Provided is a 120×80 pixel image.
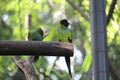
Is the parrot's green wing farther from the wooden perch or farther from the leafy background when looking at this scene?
the wooden perch

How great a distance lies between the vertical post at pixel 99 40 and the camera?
170 inches

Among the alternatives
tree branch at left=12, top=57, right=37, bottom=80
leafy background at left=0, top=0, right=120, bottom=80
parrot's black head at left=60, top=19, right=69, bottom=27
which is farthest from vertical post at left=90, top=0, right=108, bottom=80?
leafy background at left=0, top=0, right=120, bottom=80

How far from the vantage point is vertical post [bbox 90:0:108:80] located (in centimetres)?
431

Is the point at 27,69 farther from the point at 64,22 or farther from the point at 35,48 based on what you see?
the point at 35,48

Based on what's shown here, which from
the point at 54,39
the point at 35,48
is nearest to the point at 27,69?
the point at 35,48

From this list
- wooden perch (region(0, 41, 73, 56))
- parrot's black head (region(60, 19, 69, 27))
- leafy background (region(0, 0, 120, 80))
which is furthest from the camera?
leafy background (region(0, 0, 120, 80))

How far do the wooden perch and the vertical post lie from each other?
42.1 inches

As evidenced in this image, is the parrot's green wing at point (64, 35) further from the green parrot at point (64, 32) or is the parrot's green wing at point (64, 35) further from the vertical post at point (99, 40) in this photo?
the vertical post at point (99, 40)

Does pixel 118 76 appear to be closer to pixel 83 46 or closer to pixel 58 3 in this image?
pixel 58 3

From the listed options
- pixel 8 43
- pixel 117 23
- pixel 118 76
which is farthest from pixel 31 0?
pixel 8 43

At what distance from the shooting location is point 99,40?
4.44 meters

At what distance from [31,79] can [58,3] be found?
16.3 ft

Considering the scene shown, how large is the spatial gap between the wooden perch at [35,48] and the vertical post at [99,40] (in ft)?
3.51

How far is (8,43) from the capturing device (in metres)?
3.22
